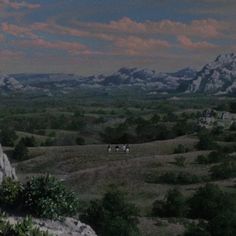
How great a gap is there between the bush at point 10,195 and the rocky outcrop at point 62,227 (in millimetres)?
1198

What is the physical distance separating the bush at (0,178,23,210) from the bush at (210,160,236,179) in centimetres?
3690

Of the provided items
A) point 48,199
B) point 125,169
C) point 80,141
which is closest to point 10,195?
point 48,199

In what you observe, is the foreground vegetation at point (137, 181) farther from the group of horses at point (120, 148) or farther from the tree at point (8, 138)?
the group of horses at point (120, 148)

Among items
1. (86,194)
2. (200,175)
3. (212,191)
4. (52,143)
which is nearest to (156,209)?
(212,191)

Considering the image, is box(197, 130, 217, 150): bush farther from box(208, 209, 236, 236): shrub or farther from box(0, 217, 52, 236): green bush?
box(0, 217, 52, 236): green bush

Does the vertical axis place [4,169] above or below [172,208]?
above

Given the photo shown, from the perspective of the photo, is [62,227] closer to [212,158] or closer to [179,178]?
[179,178]

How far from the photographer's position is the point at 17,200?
73.2 ft

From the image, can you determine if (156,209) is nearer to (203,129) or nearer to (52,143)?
(203,129)

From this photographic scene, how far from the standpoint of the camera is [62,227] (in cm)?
2128

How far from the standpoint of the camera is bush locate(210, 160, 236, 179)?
56531 millimetres

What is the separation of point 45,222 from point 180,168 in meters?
42.1

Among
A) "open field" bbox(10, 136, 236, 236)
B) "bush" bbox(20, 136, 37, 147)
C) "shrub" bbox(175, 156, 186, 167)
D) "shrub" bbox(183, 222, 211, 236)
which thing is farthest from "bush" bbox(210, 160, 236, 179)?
"bush" bbox(20, 136, 37, 147)

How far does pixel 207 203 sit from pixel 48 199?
67.3 ft
